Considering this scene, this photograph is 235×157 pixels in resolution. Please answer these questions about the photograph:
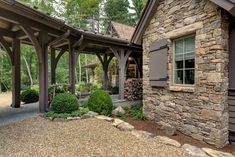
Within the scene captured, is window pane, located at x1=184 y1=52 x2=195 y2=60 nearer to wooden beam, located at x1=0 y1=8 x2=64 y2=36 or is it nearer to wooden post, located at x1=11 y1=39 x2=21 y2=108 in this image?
wooden beam, located at x1=0 y1=8 x2=64 y2=36

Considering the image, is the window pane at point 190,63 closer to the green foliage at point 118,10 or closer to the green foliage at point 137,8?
the green foliage at point 137,8

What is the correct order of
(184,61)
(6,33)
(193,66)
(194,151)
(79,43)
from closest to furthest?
(194,151), (193,66), (184,61), (6,33), (79,43)

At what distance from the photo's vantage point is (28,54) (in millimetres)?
19281

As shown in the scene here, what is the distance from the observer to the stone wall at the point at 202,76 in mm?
4547

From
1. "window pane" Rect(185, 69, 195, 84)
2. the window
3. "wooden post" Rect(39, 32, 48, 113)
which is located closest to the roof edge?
the window

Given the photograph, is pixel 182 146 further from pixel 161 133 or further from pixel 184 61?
pixel 184 61

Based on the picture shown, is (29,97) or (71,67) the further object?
(29,97)

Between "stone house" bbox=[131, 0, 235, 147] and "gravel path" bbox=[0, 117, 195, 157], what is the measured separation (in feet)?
5.03

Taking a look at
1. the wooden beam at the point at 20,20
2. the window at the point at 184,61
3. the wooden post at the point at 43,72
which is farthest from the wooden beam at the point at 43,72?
the window at the point at 184,61

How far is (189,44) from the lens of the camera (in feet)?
17.8

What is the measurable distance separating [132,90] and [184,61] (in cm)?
497

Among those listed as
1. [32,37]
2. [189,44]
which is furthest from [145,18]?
[32,37]

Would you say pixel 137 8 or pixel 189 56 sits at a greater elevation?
pixel 137 8

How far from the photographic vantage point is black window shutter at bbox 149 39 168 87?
6.12m
